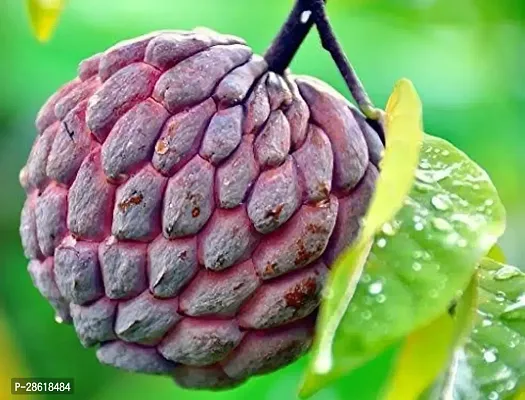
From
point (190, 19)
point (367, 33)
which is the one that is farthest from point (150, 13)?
point (367, 33)

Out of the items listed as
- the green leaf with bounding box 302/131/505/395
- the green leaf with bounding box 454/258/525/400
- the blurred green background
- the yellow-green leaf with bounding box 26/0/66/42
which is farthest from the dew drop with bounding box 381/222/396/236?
the blurred green background

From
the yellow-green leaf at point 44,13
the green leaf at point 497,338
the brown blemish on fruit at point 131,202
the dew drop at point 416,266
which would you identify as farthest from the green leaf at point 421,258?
the yellow-green leaf at point 44,13

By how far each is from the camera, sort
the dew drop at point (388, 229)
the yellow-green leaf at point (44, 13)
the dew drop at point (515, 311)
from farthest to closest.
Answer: the yellow-green leaf at point (44, 13)
the dew drop at point (515, 311)
the dew drop at point (388, 229)

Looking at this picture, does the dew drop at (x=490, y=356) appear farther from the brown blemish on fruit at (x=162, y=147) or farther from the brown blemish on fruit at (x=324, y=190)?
the brown blemish on fruit at (x=162, y=147)

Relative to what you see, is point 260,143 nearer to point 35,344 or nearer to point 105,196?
point 105,196

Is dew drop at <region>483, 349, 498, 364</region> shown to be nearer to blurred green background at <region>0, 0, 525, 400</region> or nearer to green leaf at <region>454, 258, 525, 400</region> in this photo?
green leaf at <region>454, 258, 525, 400</region>

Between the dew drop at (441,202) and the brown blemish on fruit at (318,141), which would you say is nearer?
the dew drop at (441,202)
